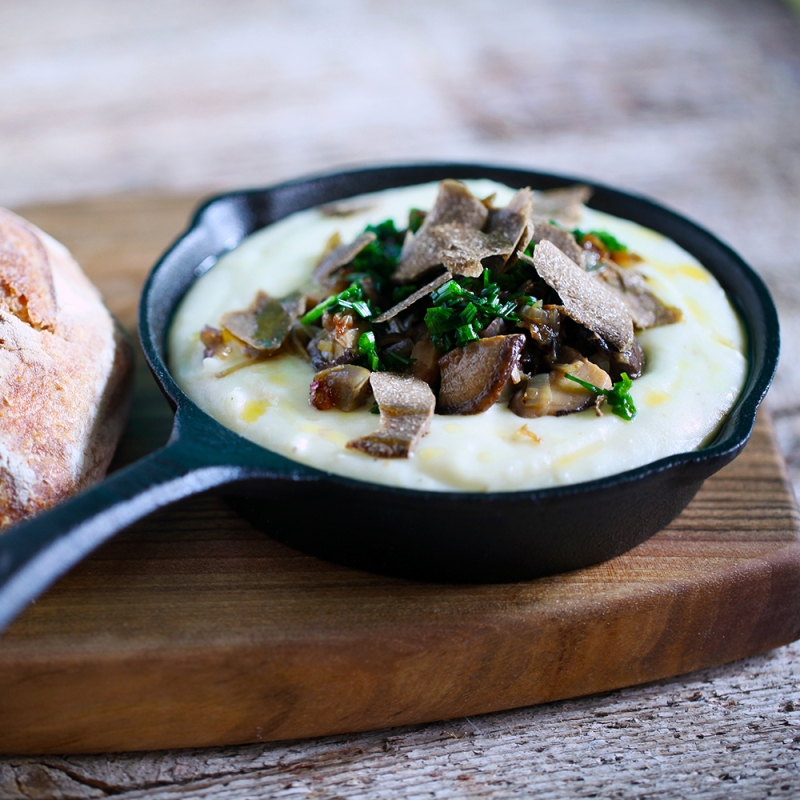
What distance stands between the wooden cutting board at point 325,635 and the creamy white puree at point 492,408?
329 mm

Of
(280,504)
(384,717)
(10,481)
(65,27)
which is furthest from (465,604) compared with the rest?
(65,27)

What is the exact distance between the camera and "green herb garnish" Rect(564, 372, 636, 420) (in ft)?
8.48

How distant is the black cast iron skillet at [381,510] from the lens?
1967 millimetres

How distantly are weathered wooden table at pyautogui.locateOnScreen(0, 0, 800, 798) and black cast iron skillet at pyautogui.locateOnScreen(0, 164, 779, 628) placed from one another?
1.76 ft

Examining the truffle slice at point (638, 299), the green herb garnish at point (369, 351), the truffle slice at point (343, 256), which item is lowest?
the green herb garnish at point (369, 351)

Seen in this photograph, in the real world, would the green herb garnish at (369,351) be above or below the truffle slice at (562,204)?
below

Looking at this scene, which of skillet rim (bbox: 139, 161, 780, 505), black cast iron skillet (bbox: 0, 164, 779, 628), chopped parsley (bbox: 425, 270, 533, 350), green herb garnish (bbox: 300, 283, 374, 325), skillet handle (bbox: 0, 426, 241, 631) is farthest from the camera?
green herb garnish (bbox: 300, 283, 374, 325)

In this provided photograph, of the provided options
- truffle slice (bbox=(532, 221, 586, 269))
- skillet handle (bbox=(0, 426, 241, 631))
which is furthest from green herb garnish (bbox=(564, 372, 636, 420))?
skillet handle (bbox=(0, 426, 241, 631))

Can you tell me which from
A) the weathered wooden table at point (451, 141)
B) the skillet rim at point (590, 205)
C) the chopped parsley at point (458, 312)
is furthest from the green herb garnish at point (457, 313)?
the weathered wooden table at point (451, 141)

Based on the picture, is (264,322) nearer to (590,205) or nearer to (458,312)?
(458,312)

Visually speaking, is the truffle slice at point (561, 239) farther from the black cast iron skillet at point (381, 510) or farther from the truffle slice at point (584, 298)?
the black cast iron skillet at point (381, 510)

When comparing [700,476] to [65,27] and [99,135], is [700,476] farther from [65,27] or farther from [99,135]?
[65,27]

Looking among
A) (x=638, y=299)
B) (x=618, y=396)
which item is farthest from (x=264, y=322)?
(x=638, y=299)

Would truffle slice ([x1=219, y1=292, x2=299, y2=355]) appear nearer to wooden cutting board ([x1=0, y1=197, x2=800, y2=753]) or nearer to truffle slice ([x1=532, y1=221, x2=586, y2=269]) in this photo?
wooden cutting board ([x1=0, y1=197, x2=800, y2=753])
